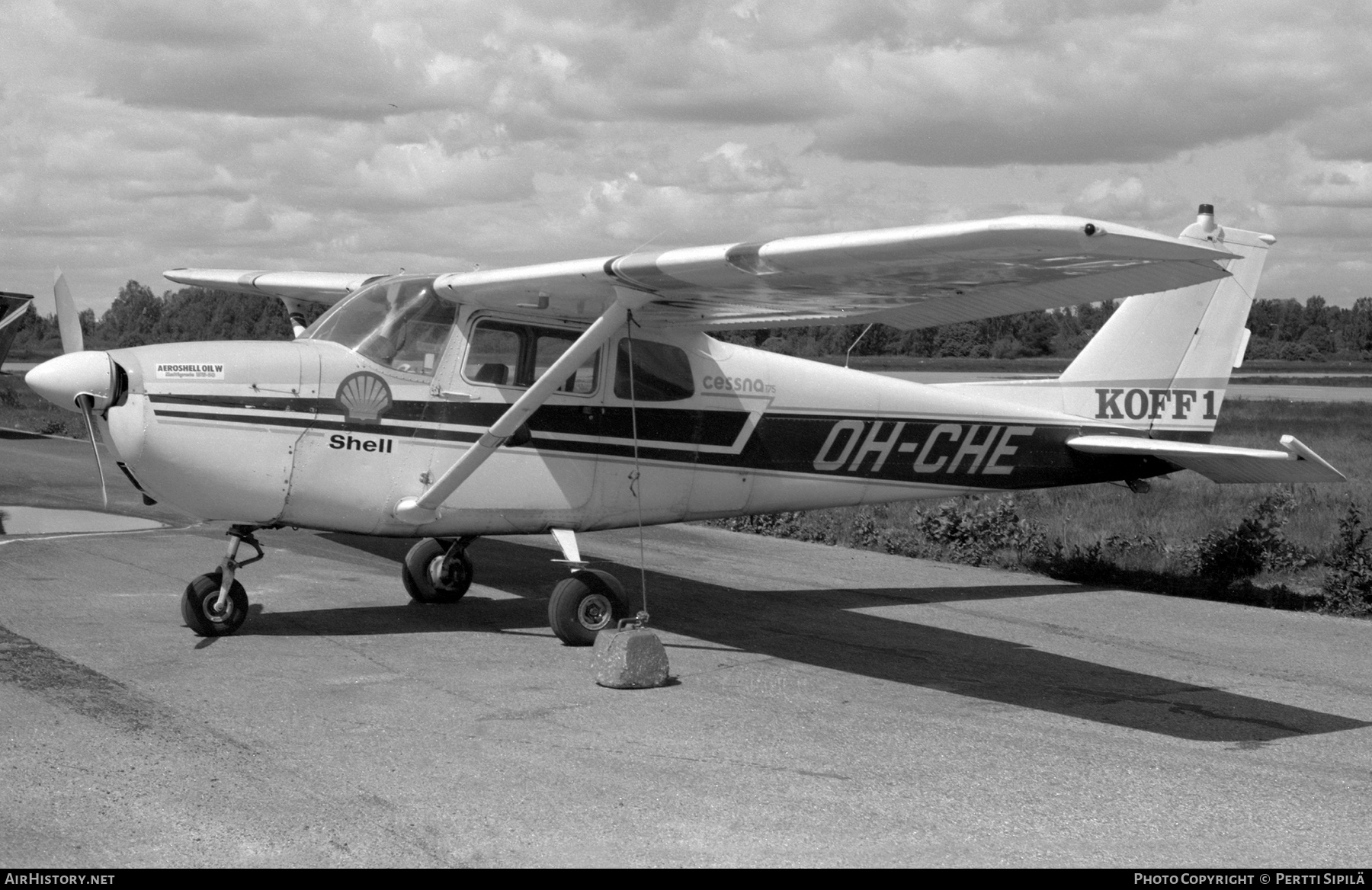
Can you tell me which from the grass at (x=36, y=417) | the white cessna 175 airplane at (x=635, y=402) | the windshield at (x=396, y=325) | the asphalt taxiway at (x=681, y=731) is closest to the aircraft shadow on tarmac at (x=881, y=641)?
the asphalt taxiway at (x=681, y=731)

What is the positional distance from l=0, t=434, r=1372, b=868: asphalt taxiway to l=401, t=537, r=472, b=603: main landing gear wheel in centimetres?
21

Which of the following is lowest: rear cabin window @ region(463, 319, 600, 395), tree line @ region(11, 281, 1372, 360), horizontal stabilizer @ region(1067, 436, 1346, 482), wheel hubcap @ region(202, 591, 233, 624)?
wheel hubcap @ region(202, 591, 233, 624)

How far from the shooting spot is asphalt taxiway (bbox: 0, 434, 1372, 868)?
16.1 ft

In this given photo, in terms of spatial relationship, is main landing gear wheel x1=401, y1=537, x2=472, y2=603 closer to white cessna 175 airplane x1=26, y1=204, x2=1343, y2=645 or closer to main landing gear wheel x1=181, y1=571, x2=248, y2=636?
white cessna 175 airplane x1=26, y1=204, x2=1343, y2=645

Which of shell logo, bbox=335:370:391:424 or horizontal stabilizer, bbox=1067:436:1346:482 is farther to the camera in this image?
horizontal stabilizer, bbox=1067:436:1346:482

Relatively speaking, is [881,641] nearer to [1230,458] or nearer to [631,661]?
[631,661]

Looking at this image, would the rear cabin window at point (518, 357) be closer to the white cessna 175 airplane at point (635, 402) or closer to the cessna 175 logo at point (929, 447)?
the white cessna 175 airplane at point (635, 402)

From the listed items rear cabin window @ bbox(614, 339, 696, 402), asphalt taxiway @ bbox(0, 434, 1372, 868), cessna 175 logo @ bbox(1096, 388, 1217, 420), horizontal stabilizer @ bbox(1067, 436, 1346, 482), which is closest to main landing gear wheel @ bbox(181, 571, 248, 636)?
asphalt taxiway @ bbox(0, 434, 1372, 868)

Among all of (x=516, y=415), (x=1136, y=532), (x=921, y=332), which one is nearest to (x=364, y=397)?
(x=516, y=415)

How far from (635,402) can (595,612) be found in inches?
64.0

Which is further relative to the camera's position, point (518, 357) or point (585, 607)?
point (518, 357)

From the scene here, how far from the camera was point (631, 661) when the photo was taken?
7.55 m

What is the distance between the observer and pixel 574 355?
8688mm

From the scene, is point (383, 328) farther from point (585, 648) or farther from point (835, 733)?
point (835, 733)
